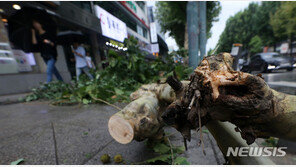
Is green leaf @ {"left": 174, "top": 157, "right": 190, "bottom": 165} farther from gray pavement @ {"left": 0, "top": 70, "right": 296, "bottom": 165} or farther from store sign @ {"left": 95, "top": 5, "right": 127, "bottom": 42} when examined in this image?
store sign @ {"left": 95, "top": 5, "right": 127, "bottom": 42}

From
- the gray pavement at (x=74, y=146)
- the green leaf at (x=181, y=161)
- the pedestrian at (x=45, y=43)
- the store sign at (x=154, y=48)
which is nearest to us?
the green leaf at (x=181, y=161)

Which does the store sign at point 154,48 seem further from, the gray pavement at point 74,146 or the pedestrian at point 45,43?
the pedestrian at point 45,43

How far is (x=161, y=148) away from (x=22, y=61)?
8.36 meters

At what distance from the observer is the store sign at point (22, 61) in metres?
6.02

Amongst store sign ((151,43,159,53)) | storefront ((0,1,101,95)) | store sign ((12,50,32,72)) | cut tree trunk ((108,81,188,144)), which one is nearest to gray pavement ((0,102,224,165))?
cut tree trunk ((108,81,188,144))

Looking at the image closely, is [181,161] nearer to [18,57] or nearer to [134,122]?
[134,122]

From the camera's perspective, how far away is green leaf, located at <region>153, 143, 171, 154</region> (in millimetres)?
1194

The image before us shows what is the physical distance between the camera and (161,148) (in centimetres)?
123

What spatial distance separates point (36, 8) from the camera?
496 cm

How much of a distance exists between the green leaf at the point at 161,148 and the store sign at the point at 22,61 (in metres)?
8.01

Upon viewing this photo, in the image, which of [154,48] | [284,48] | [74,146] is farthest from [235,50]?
[284,48]

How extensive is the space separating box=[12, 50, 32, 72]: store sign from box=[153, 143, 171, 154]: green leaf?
26.3ft

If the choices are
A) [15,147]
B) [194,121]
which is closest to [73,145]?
[15,147]

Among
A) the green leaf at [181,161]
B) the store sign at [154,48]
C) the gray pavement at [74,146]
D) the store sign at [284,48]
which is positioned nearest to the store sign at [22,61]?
the gray pavement at [74,146]
